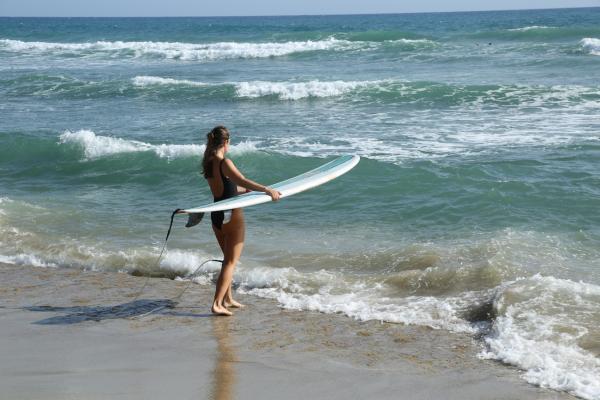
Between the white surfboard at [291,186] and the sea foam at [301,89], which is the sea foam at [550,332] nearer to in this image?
the white surfboard at [291,186]

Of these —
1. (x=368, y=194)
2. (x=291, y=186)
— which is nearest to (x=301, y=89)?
(x=368, y=194)

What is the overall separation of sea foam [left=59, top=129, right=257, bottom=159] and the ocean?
5cm

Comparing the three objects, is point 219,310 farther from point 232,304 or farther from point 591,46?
point 591,46

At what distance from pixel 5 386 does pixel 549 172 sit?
26.4ft

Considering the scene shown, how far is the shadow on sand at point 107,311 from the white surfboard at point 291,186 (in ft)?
2.99

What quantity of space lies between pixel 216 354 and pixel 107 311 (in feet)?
4.71

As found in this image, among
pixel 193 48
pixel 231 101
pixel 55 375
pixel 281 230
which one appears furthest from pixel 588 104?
pixel 193 48

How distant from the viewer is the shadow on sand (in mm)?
6000

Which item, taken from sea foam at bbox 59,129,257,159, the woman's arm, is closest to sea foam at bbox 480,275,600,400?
the woman's arm

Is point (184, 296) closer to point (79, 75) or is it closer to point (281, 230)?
point (281, 230)

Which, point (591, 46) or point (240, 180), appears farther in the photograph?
point (591, 46)

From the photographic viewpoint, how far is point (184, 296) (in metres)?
6.71

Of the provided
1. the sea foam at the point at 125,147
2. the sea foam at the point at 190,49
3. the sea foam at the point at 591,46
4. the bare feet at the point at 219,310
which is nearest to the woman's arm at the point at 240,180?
the bare feet at the point at 219,310

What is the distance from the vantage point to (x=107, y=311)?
6258 mm
